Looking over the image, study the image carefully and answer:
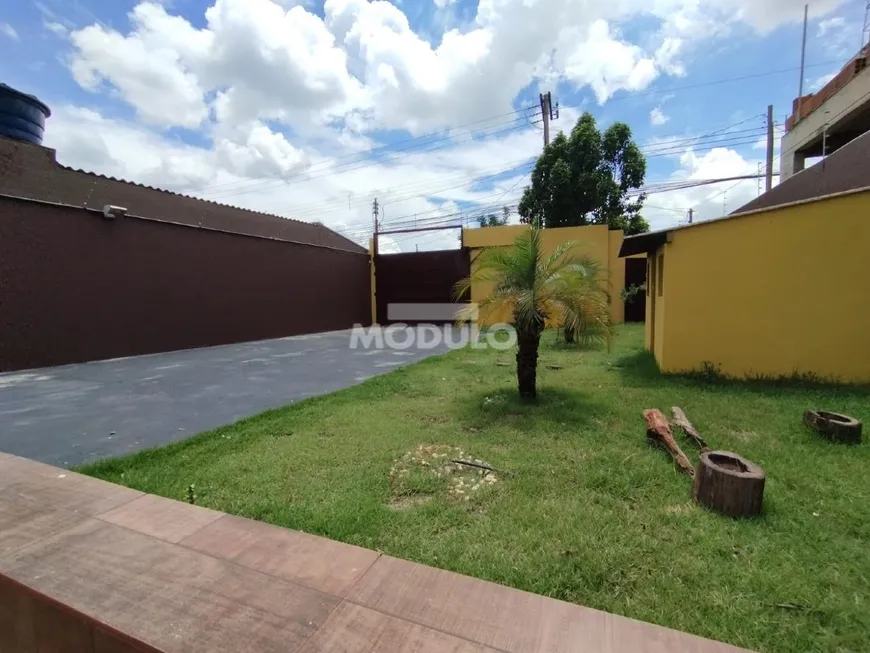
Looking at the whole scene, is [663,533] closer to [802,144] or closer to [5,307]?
[5,307]

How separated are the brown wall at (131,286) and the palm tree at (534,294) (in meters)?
7.94

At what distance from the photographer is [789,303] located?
5.55 m

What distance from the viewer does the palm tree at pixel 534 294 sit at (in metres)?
4.95

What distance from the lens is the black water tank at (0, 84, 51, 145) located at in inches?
307

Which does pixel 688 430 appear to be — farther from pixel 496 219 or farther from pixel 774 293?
pixel 496 219

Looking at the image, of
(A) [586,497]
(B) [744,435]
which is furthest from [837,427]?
(A) [586,497]

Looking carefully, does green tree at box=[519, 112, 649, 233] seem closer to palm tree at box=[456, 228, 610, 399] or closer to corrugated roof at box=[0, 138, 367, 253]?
corrugated roof at box=[0, 138, 367, 253]

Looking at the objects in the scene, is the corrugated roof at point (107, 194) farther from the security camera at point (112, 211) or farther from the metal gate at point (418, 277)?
the metal gate at point (418, 277)

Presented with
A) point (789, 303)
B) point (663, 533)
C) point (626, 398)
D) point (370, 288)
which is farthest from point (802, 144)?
point (663, 533)

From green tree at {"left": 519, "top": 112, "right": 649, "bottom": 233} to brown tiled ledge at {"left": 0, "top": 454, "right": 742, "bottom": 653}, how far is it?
15.2 m

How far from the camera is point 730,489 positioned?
245cm

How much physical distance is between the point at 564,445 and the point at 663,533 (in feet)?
4.45

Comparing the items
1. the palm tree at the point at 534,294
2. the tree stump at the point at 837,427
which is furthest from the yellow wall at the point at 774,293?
the tree stump at the point at 837,427

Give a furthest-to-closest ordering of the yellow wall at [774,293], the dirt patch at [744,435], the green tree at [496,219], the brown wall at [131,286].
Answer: the green tree at [496,219] < the brown wall at [131,286] < the yellow wall at [774,293] < the dirt patch at [744,435]
